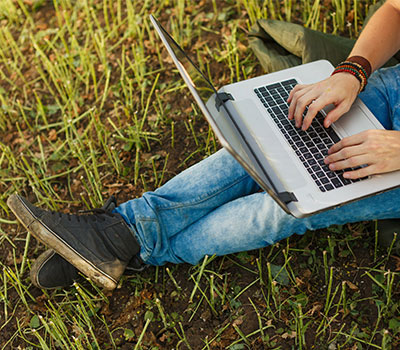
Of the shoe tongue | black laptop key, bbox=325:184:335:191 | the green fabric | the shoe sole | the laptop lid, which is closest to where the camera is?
the laptop lid

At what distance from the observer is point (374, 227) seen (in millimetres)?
2041

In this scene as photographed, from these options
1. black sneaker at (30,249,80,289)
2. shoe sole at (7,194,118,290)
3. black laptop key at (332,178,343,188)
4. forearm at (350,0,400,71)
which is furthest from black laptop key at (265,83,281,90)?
black sneaker at (30,249,80,289)

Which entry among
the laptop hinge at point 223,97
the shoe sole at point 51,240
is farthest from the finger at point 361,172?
the shoe sole at point 51,240

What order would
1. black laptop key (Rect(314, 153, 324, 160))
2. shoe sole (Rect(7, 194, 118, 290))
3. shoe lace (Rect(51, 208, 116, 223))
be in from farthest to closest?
shoe lace (Rect(51, 208, 116, 223)) → shoe sole (Rect(7, 194, 118, 290)) → black laptop key (Rect(314, 153, 324, 160))

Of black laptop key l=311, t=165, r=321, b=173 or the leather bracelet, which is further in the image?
the leather bracelet

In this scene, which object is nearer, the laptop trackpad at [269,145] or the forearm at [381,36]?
the laptop trackpad at [269,145]

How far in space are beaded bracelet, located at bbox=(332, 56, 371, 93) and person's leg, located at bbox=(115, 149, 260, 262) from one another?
1.94 ft

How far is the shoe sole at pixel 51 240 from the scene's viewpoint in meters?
1.88

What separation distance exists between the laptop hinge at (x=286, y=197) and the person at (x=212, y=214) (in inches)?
5.9

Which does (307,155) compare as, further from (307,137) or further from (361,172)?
(361,172)

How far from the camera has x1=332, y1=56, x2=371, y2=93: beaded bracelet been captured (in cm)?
187

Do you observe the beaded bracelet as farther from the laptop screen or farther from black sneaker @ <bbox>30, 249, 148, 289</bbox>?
black sneaker @ <bbox>30, 249, 148, 289</bbox>

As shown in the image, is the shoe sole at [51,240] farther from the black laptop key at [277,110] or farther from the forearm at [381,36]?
the forearm at [381,36]

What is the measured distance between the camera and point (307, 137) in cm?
184
